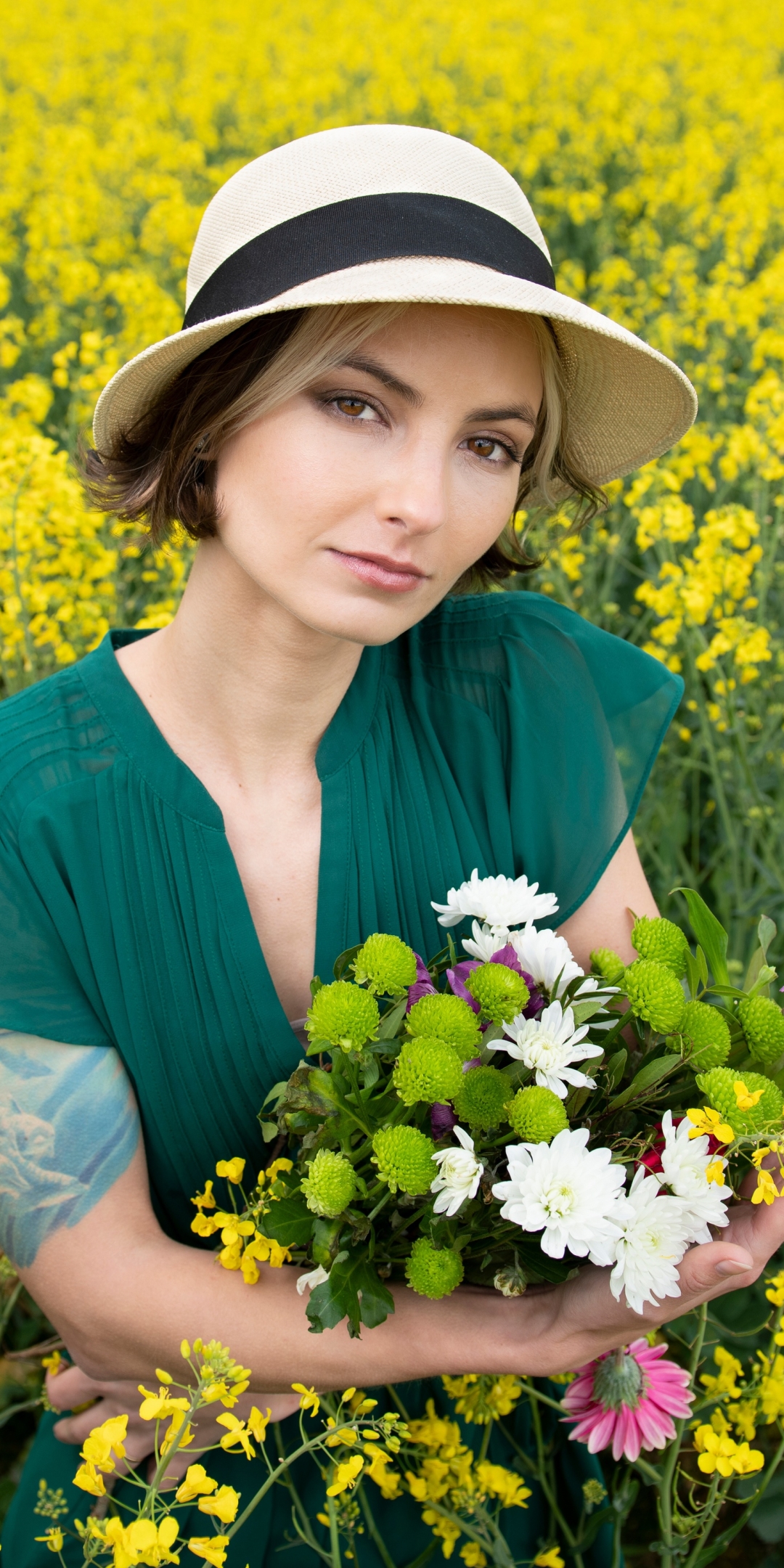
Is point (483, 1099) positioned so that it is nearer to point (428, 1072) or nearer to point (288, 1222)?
point (428, 1072)

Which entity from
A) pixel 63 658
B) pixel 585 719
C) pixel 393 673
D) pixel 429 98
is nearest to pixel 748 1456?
pixel 585 719

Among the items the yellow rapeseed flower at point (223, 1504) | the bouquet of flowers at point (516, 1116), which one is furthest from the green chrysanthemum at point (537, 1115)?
the yellow rapeseed flower at point (223, 1504)

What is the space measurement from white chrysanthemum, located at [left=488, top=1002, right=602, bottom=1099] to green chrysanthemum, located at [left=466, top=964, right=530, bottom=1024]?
0.5 inches

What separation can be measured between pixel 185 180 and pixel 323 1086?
5.75 meters

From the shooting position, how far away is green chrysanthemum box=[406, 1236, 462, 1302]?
2.97ft

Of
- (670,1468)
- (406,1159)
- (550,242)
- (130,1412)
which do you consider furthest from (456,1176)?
(550,242)

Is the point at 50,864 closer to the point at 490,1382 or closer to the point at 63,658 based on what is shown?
the point at 490,1382

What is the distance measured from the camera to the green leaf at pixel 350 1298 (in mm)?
935

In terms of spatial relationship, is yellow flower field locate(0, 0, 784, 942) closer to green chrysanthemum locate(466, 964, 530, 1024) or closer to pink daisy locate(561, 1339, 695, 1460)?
green chrysanthemum locate(466, 964, 530, 1024)

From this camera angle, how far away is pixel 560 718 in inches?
56.9

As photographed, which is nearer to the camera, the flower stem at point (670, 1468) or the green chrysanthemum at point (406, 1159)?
the green chrysanthemum at point (406, 1159)

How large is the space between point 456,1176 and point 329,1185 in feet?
0.33

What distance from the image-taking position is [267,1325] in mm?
1130

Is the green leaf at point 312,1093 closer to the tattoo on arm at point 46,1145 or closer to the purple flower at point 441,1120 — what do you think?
the purple flower at point 441,1120
